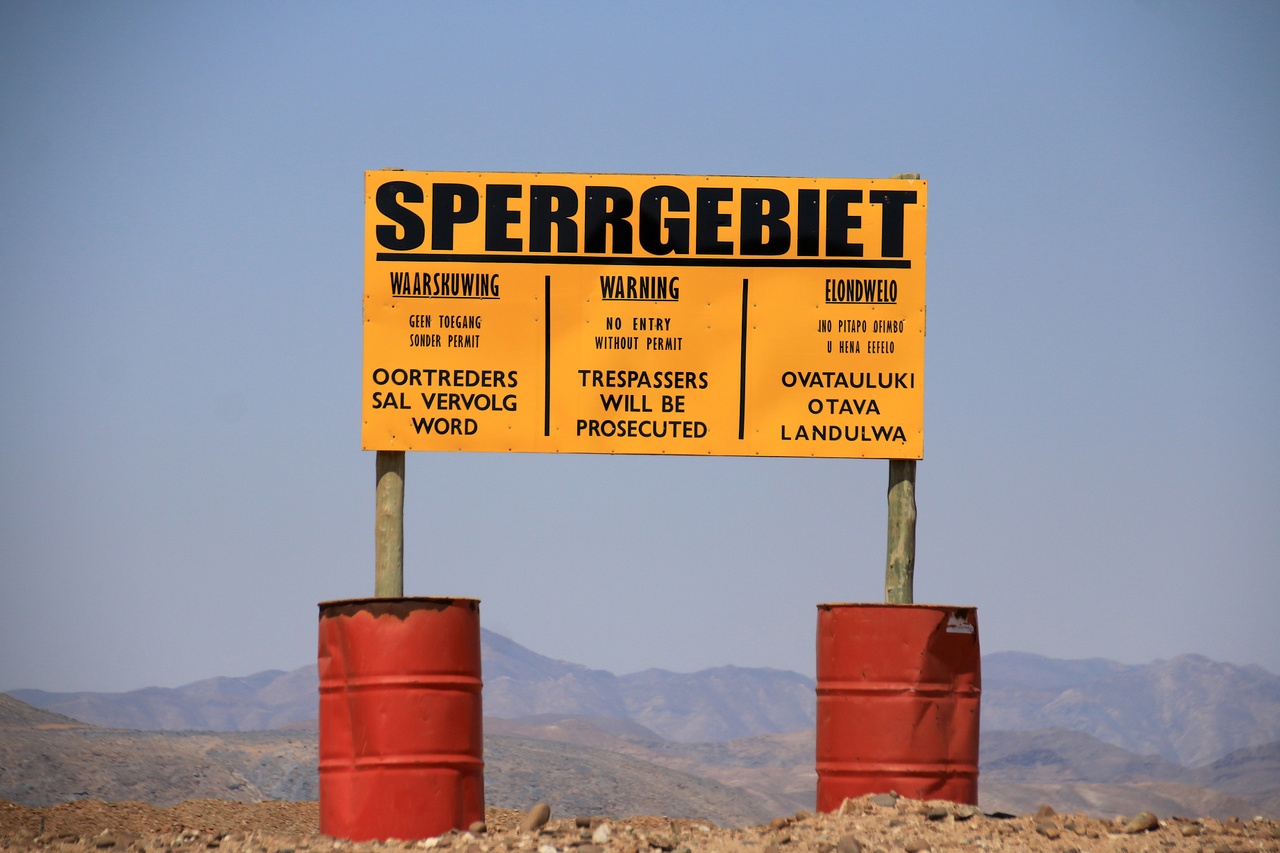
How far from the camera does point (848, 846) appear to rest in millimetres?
8219

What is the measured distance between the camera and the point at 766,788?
35.5m

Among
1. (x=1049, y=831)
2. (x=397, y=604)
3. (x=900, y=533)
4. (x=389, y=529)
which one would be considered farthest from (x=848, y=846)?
(x=389, y=529)

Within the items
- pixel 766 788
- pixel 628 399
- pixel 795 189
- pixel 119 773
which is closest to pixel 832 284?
pixel 795 189

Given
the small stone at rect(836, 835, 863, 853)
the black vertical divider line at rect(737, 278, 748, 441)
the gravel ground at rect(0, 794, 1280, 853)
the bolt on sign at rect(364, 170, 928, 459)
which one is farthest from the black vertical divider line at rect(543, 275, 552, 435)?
the small stone at rect(836, 835, 863, 853)

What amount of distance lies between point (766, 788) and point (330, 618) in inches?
1094

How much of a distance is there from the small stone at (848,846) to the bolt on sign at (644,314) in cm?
288

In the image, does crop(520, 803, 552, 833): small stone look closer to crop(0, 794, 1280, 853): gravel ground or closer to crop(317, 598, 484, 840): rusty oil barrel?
crop(0, 794, 1280, 853): gravel ground

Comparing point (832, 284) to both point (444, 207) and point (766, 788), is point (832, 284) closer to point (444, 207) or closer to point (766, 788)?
point (444, 207)

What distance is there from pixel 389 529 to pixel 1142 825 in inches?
203

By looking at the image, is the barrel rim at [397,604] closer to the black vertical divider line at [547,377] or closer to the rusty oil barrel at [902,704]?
the black vertical divider line at [547,377]

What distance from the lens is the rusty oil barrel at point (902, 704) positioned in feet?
31.0

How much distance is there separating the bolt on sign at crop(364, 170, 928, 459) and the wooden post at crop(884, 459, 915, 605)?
0.56ft

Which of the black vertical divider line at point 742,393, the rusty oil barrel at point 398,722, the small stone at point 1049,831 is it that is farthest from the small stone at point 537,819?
the small stone at point 1049,831

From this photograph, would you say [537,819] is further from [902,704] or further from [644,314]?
[644,314]
